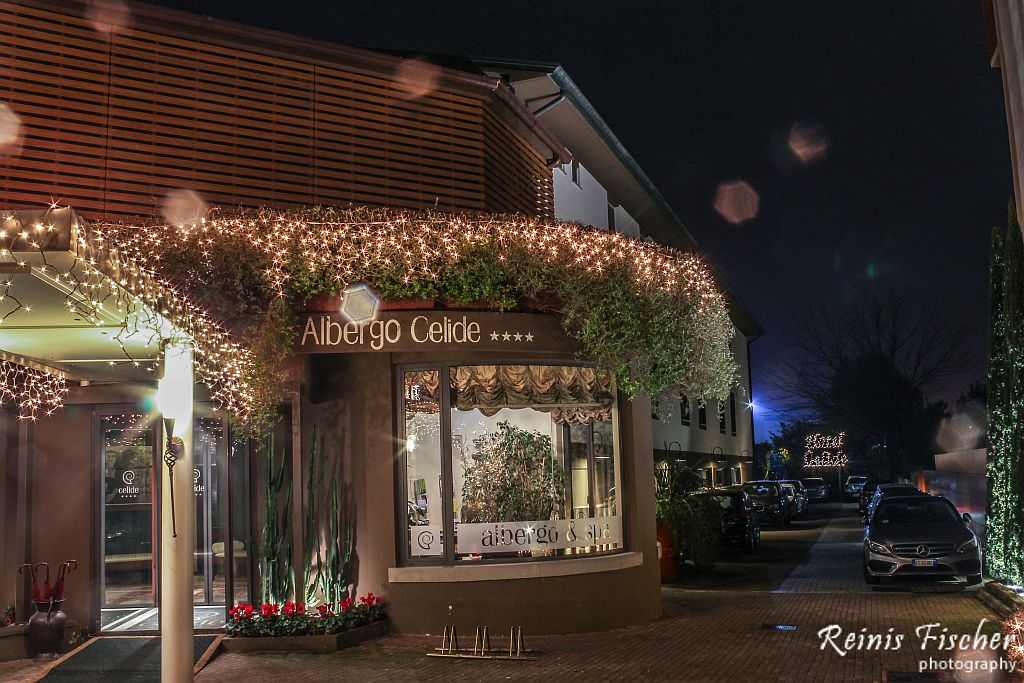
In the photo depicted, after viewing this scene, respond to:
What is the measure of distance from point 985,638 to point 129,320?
29.2 feet

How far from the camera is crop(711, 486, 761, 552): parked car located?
Result: 21484mm

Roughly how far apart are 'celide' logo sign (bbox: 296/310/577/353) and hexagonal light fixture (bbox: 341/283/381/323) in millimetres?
70

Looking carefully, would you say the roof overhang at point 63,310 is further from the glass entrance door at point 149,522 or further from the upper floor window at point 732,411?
the upper floor window at point 732,411

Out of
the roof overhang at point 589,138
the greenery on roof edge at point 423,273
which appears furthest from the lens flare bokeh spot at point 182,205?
the roof overhang at point 589,138

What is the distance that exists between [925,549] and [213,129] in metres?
11.6

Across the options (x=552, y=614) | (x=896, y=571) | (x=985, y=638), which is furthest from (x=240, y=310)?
(x=896, y=571)

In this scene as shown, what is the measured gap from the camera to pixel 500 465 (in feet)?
38.1

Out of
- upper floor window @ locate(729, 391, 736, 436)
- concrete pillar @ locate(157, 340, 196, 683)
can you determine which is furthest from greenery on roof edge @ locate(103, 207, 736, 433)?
upper floor window @ locate(729, 391, 736, 436)

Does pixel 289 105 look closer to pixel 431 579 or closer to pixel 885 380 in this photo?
pixel 431 579

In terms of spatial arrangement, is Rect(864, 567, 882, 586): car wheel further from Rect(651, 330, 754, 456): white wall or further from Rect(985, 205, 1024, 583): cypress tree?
Rect(651, 330, 754, 456): white wall

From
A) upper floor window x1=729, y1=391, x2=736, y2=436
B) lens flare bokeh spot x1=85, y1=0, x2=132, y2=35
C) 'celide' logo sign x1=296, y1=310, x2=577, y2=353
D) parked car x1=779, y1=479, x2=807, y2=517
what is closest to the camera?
'celide' logo sign x1=296, y1=310, x2=577, y2=353

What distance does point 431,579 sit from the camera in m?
11.0

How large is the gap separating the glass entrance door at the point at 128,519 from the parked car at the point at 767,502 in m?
22.6

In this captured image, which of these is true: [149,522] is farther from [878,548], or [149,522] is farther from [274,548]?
[878,548]
